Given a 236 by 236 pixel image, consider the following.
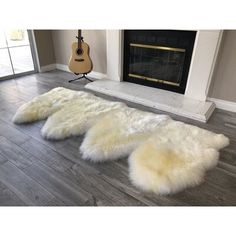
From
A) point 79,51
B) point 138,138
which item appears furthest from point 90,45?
point 138,138

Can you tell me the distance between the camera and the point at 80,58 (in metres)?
3.12

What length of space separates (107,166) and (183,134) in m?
0.78

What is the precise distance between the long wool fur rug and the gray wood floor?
0.07 metres

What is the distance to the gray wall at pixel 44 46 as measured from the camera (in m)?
3.59

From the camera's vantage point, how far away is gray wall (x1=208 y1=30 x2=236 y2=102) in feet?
7.26

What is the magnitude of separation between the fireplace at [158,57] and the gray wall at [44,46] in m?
1.64

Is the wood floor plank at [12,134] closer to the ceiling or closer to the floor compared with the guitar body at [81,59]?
closer to the floor

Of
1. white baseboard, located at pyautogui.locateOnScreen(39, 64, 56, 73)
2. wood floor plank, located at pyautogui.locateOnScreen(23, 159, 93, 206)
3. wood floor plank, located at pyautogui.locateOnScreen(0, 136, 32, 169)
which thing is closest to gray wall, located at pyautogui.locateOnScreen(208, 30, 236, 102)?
wood floor plank, located at pyautogui.locateOnScreen(23, 159, 93, 206)

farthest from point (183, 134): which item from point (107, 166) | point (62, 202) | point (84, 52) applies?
point (84, 52)

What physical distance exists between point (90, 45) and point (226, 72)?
6.85 ft

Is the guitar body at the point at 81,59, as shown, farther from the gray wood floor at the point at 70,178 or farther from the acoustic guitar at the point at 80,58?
the gray wood floor at the point at 70,178

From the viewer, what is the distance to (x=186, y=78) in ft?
8.66

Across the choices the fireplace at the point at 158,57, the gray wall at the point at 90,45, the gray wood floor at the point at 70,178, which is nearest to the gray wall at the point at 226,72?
the fireplace at the point at 158,57
